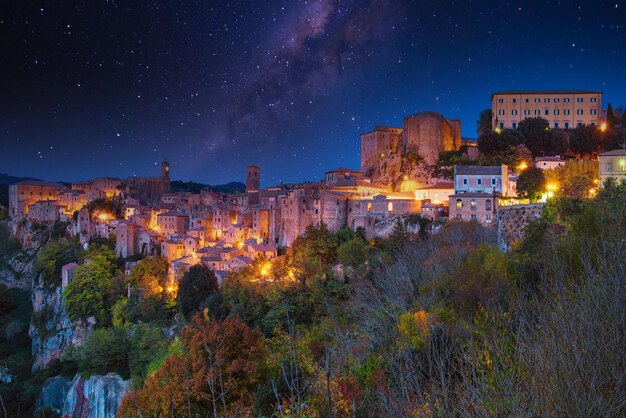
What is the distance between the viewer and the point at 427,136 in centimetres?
4347

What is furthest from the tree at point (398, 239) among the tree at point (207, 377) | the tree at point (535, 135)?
the tree at point (535, 135)

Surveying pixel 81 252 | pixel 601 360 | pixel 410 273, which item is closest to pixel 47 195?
pixel 81 252

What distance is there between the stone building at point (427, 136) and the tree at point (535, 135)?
7769mm

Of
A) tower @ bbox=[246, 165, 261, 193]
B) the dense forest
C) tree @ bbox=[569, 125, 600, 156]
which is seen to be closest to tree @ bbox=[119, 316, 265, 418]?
the dense forest

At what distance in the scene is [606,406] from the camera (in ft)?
15.6

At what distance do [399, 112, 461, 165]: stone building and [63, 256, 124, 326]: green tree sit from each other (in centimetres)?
3022

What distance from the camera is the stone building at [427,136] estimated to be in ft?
142

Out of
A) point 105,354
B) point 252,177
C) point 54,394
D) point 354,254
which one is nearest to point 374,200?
point 354,254

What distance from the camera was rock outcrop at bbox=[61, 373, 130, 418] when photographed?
24.6 meters

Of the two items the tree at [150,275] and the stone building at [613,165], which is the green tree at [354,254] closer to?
the stone building at [613,165]

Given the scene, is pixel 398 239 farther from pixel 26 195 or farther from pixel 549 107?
pixel 26 195

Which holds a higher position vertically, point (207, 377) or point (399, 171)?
point (399, 171)

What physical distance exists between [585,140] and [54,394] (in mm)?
44444

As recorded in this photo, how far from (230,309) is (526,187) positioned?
2041cm
